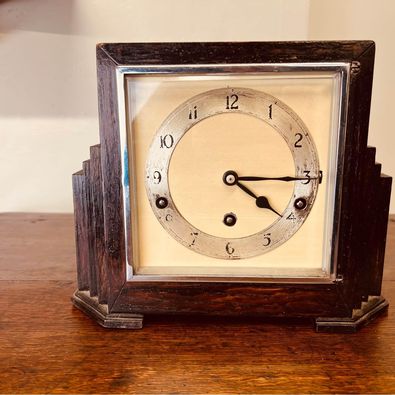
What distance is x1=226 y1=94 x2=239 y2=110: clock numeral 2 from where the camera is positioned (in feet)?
1.78

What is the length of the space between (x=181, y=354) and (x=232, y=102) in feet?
1.00

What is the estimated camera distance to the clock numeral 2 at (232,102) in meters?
0.54

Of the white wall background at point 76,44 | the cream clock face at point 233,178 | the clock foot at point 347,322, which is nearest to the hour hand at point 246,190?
the cream clock face at point 233,178

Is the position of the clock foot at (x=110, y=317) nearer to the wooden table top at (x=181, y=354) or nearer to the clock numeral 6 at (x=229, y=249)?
the wooden table top at (x=181, y=354)

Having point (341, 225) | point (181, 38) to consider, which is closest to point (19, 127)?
point (181, 38)

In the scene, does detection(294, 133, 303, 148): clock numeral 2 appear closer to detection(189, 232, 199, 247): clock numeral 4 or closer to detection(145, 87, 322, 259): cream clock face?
detection(145, 87, 322, 259): cream clock face

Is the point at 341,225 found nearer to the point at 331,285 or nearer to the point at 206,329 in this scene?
the point at 331,285

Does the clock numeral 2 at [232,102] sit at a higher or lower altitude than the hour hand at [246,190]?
higher

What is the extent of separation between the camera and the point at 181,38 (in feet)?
3.62

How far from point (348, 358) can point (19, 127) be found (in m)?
0.98

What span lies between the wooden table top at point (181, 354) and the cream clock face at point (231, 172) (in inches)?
2.9

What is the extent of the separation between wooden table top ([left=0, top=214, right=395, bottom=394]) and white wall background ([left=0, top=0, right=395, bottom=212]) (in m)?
0.58

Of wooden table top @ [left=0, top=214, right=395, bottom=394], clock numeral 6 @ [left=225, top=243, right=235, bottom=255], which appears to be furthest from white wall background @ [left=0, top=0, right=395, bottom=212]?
clock numeral 6 @ [left=225, top=243, right=235, bottom=255]

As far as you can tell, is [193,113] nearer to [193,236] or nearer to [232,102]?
[232,102]
